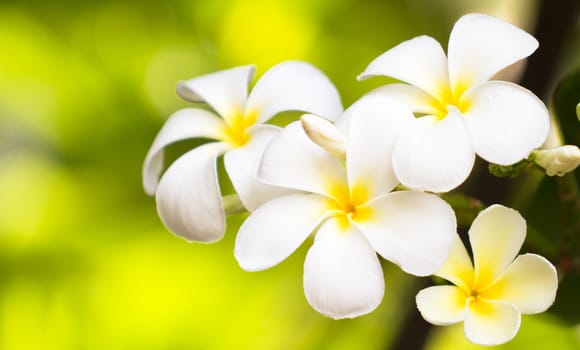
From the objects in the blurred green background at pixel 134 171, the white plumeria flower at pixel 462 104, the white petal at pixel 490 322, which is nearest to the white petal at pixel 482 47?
the white plumeria flower at pixel 462 104

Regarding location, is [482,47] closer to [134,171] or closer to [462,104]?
[462,104]

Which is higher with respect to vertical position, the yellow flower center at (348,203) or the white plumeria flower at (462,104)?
the white plumeria flower at (462,104)

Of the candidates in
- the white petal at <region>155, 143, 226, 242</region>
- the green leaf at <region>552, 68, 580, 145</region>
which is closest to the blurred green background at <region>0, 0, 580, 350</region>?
the green leaf at <region>552, 68, 580, 145</region>

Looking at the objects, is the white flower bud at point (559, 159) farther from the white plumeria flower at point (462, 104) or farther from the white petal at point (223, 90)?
the white petal at point (223, 90)

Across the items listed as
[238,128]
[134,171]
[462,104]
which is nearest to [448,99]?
[462,104]

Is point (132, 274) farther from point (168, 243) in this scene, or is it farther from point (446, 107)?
point (446, 107)

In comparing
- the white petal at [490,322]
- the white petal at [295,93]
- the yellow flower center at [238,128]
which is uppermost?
the white petal at [295,93]

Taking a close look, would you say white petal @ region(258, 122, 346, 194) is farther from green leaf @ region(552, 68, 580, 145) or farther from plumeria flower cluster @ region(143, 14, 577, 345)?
green leaf @ region(552, 68, 580, 145)

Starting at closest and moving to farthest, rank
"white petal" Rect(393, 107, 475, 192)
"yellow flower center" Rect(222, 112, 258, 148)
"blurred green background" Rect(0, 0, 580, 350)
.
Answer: "white petal" Rect(393, 107, 475, 192)
"yellow flower center" Rect(222, 112, 258, 148)
"blurred green background" Rect(0, 0, 580, 350)
